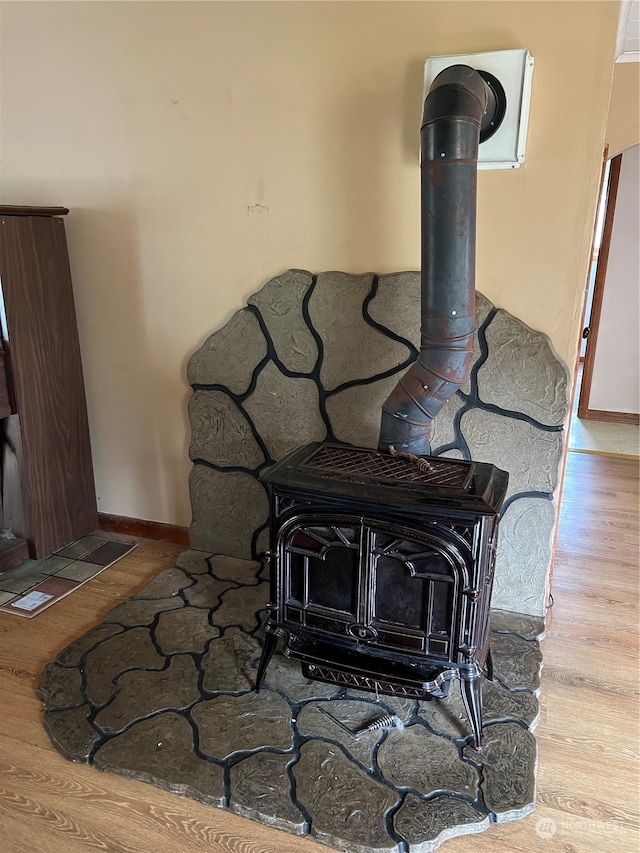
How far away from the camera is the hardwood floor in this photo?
1354 millimetres

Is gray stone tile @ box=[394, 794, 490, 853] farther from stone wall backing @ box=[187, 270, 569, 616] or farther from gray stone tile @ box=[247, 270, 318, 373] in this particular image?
gray stone tile @ box=[247, 270, 318, 373]

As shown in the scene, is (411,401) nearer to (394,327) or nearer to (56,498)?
(394,327)

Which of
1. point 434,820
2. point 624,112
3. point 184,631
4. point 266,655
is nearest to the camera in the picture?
point 434,820

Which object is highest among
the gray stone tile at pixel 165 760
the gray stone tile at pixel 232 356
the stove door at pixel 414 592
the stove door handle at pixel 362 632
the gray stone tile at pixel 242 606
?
the gray stone tile at pixel 232 356

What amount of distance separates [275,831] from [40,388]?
1.71 m

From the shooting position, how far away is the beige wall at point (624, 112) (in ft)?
10.2

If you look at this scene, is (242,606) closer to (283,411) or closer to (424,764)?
(283,411)

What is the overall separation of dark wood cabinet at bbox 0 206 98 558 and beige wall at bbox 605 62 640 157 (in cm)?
264

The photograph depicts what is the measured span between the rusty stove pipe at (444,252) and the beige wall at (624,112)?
1.81 meters

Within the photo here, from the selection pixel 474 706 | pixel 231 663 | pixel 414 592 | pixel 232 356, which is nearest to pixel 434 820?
pixel 474 706

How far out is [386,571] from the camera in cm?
154

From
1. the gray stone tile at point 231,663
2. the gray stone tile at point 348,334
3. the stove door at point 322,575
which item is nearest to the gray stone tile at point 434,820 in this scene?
the stove door at point 322,575

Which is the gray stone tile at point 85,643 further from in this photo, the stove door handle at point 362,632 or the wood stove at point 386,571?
the stove door handle at point 362,632

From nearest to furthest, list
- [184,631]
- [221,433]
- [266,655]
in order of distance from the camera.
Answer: [266,655]
[184,631]
[221,433]
